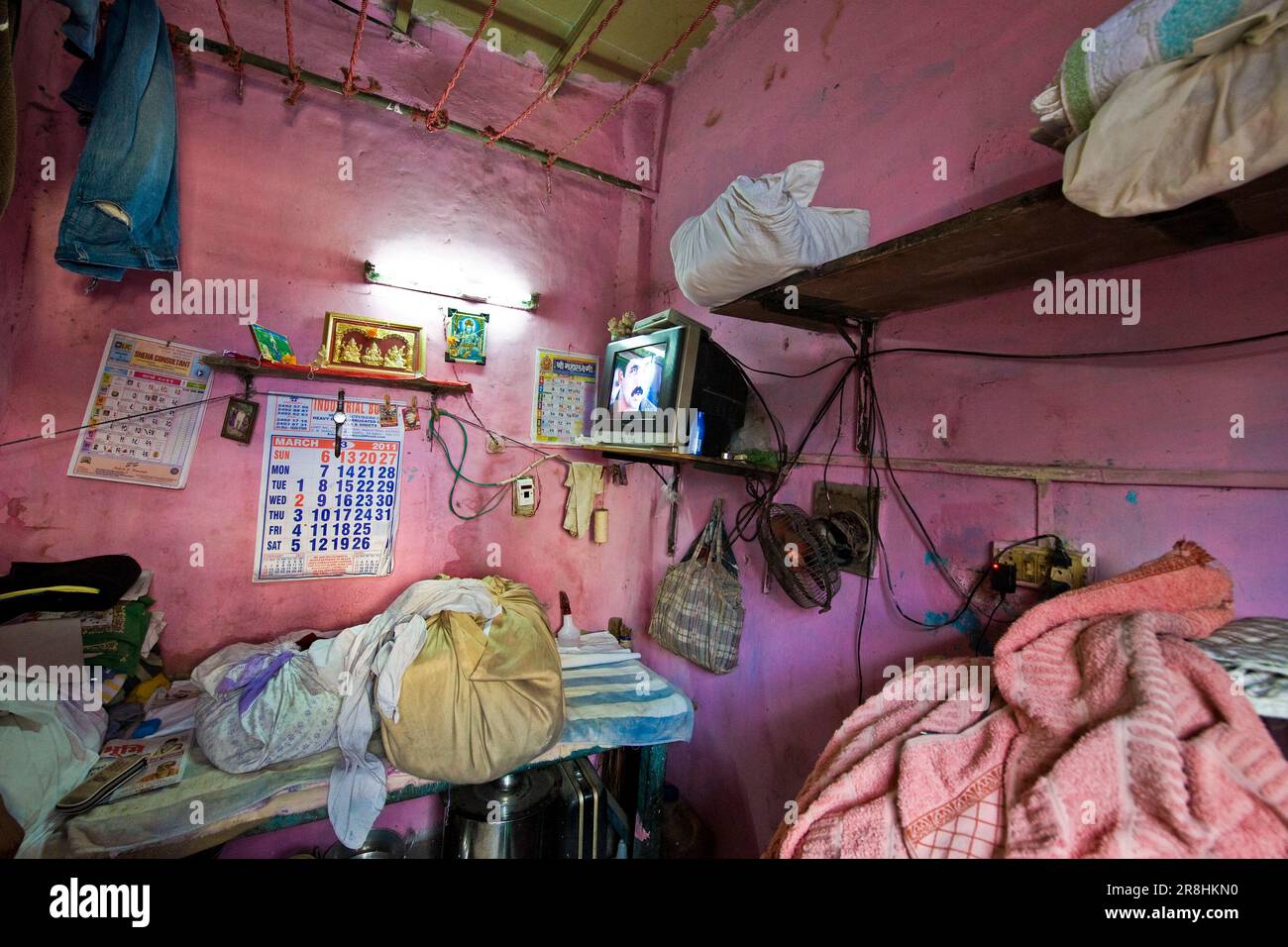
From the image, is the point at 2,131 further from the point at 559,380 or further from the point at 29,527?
the point at 559,380

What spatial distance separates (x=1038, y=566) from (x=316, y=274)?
2.62 m

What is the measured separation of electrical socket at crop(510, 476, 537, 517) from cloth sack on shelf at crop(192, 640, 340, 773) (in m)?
1.01

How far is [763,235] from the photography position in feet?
4.13

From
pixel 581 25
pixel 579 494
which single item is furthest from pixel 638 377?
pixel 581 25

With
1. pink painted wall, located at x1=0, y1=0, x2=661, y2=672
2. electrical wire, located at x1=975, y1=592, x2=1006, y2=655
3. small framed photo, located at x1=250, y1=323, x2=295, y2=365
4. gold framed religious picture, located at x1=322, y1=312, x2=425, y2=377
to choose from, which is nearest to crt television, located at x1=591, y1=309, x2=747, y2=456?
pink painted wall, located at x1=0, y1=0, x2=661, y2=672

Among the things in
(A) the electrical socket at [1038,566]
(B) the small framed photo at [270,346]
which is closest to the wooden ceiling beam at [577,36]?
(B) the small framed photo at [270,346]

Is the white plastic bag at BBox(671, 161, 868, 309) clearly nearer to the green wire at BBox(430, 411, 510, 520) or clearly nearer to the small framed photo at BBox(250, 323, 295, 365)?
the green wire at BBox(430, 411, 510, 520)

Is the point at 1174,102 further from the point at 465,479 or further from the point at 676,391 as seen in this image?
the point at 465,479

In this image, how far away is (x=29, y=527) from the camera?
1603 mm

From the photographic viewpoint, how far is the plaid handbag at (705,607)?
1.89m

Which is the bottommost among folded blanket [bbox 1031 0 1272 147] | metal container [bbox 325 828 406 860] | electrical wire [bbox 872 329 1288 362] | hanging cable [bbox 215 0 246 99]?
metal container [bbox 325 828 406 860]

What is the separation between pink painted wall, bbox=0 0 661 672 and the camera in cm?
160

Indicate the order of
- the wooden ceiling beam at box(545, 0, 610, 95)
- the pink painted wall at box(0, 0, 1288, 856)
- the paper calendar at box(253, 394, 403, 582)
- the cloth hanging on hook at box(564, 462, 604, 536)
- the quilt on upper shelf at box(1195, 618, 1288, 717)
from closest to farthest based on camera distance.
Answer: the quilt on upper shelf at box(1195, 618, 1288, 717), the pink painted wall at box(0, 0, 1288, 856), the paper calendar at box(253, 394, 403, 582), the wooden ceiling beam at box(545, 0, 610, 95), the cloth hanging on hook at box(564, 462, 604, 536)
